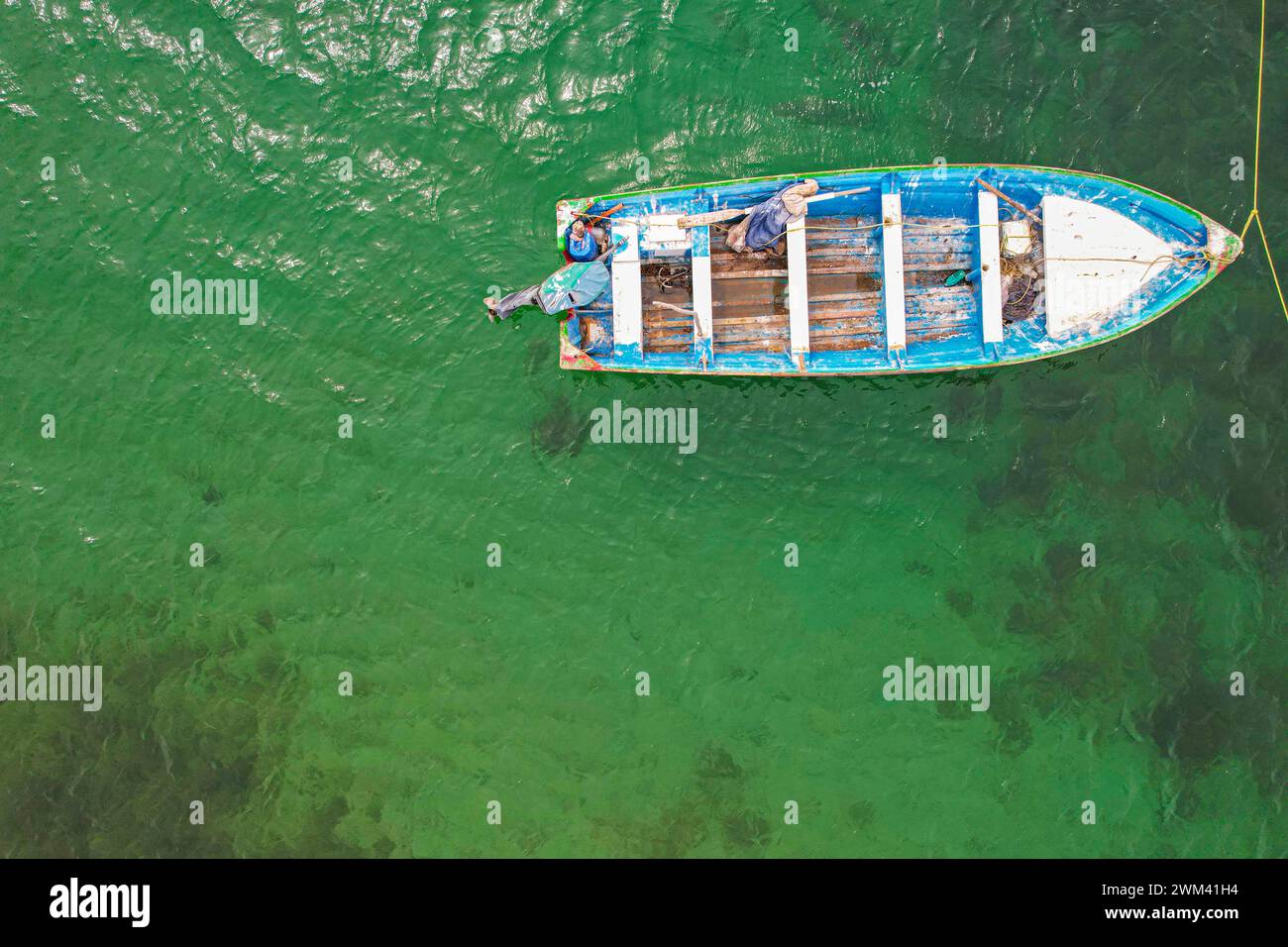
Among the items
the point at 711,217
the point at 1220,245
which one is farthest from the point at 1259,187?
the point at 711,217

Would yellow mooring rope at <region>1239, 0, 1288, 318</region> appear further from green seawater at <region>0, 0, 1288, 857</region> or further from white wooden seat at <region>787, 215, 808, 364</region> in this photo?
white wooden seat at <region>787, 215, 808, 364</region>

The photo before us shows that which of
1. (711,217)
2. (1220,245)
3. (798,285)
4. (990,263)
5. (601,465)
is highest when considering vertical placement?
(711,217)

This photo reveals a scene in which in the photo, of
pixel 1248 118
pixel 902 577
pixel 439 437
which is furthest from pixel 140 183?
pixel 1248 118

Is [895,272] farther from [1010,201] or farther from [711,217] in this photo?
[711,217]

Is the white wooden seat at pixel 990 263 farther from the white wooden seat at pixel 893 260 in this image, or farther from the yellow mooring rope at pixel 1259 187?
the yellow mooring rope at pixel 1259 187

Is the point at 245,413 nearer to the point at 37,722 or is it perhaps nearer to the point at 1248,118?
the point at 37,722

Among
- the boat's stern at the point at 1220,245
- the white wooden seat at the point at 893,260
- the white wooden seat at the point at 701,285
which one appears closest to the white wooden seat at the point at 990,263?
the white wooden seat at the point at 893,260
